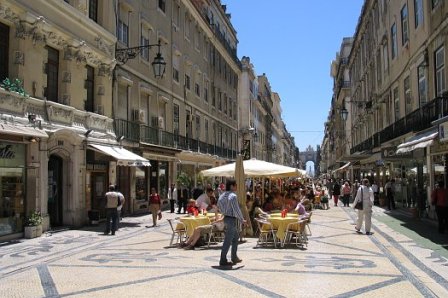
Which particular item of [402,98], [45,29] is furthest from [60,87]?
[402,98]

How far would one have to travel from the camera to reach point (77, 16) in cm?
1797

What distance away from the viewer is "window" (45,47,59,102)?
17016 millimetres

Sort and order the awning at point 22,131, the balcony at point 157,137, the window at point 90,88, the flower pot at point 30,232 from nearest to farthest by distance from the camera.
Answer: the awning at point 22,131 < the flower pot at point 30,232 < the window at point 90,88 < the balcony at point 157,137

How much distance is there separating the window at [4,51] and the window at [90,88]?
16.6 ft

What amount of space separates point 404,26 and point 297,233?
16050 millimetres

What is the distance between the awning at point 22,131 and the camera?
1266cm

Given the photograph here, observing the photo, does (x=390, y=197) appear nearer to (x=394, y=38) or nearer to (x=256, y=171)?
(x=394, y=38)

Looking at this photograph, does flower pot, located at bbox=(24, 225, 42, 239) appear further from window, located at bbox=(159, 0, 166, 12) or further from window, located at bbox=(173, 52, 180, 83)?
window, located at bbox=(173, 52, 180, 83)

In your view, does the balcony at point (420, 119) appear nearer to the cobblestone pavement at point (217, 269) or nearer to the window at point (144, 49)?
the cobblestone pavement at point (217, 269)

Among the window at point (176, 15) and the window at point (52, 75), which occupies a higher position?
the window at point (176, 15)

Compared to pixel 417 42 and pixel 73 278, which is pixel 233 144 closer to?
pixel 417 42

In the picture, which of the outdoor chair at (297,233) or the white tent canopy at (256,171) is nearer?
the outdoor chair at (297,233)

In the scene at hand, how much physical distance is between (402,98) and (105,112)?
14.7m

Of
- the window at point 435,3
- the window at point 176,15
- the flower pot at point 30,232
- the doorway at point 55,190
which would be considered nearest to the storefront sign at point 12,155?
the flower pot at point 30,232
